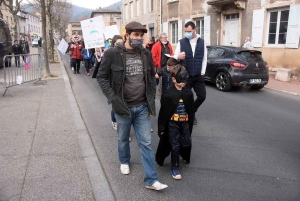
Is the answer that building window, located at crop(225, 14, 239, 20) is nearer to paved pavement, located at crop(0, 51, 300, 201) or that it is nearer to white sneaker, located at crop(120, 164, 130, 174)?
paved pavement, located at crop(0, 51, 300, 201)

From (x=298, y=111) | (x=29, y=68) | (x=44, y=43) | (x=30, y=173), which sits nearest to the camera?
(x=30, y=173)

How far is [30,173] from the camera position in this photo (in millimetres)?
3525

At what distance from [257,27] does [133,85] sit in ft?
44.8

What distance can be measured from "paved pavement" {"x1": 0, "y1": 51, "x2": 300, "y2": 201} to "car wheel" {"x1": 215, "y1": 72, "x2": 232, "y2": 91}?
16.3 feet

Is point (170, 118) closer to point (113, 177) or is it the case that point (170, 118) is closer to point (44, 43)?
point (113, 177)

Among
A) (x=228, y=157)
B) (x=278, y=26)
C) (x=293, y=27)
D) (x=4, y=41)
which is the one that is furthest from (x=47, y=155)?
(x=4, y=41)

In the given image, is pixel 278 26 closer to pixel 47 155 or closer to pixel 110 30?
pixel 110 30

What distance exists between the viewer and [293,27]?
42.9 ft

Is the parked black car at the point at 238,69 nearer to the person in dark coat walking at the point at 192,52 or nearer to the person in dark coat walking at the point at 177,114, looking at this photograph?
the person in dark coat walking at the point at 192,52

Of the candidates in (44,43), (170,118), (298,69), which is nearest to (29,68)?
(44,43)

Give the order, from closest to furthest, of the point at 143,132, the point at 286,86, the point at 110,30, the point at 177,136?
the point at 143,132
the point at 177,136
the point at 286,86
the point at 110,30

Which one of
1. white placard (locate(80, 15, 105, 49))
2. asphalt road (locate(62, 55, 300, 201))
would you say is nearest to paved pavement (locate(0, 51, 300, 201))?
asphalt road (locate(62, 55, 300, 201))

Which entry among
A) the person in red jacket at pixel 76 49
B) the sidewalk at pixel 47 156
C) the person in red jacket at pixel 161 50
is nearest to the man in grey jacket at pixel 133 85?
the sidewalk at pixel 47 156

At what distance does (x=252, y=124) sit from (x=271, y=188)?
8.66 feet
